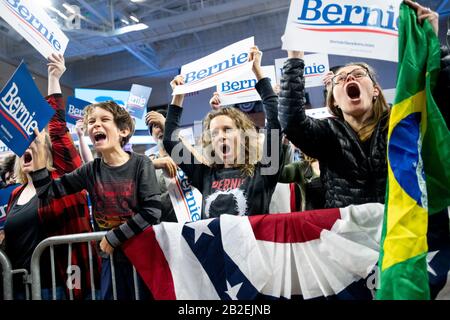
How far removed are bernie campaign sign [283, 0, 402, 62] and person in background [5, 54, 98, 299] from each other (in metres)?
1.51

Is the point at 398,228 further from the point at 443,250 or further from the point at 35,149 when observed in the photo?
the point at 35,149

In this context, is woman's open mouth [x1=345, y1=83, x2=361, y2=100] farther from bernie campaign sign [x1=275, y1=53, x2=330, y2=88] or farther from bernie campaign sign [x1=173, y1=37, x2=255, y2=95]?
bernie campaign sign [x1=275, y1=53, x2=330, y2=88]

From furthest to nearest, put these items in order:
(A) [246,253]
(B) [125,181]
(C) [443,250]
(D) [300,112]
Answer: (B) [125,181] < (D) [300,112] < (A) [246,253] < (C) [443,250]

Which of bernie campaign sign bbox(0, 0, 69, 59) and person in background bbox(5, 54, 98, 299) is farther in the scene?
bernie campaign sign bbox(0, 0, 69, 59)

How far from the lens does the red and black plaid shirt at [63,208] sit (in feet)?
7.22

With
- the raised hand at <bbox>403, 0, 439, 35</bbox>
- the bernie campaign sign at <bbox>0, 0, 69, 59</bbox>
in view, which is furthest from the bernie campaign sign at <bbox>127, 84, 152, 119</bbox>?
the raised hand at <bbox>403, 0, 439, 35</bbox>

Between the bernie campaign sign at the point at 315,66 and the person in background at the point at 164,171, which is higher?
the bernie campaign sign at the point at 315,66

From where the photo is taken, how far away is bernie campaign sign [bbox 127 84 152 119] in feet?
15.8

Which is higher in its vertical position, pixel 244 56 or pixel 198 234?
pixel 244 56

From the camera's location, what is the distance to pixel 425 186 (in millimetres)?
1399

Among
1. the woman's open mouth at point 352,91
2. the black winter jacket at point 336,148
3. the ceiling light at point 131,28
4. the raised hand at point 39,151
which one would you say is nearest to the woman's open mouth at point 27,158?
the raised hand at point 39,151

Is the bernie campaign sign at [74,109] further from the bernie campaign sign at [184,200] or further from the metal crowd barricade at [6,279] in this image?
the metal crowd barricade at [6,279]
